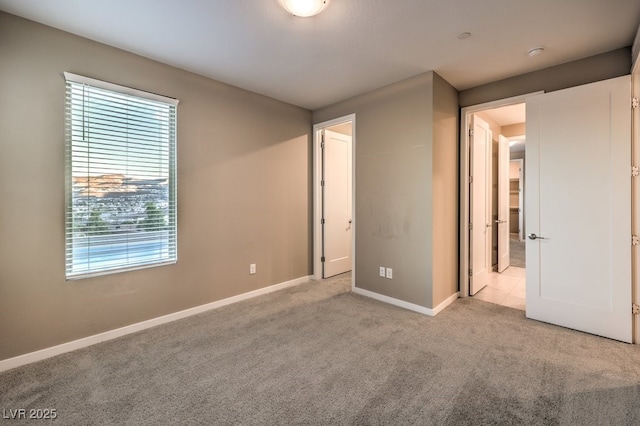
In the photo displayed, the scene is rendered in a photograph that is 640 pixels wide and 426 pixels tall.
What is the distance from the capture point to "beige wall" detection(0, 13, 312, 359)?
7.45ft

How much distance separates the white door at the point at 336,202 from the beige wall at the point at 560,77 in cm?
200

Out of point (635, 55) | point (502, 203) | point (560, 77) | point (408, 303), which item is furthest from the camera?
point (502, 203)

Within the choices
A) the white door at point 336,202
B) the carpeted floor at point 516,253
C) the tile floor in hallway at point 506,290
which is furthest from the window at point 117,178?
the carpeted floor at point 516,253

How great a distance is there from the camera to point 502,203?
518cm

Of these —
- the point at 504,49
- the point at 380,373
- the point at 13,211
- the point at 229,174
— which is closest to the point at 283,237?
the point at 229,174

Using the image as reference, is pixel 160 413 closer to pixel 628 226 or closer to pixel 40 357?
pixel 40 357

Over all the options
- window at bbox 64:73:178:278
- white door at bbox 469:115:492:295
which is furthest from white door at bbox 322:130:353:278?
window at bbox 64:73:178:278

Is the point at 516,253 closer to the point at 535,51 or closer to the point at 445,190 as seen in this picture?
the point at 445,190

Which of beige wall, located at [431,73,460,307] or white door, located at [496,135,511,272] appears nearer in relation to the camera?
beige wall, located at [431,73,460,307]

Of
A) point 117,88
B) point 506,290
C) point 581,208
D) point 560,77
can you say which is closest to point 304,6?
point 117,88

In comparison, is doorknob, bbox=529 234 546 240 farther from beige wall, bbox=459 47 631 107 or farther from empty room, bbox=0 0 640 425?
beige wall, bbox=459 47 631 107

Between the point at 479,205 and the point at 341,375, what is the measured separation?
10.1 ft

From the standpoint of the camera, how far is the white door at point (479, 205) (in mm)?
3850

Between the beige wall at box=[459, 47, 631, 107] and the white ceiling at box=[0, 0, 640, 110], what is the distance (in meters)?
0.10
